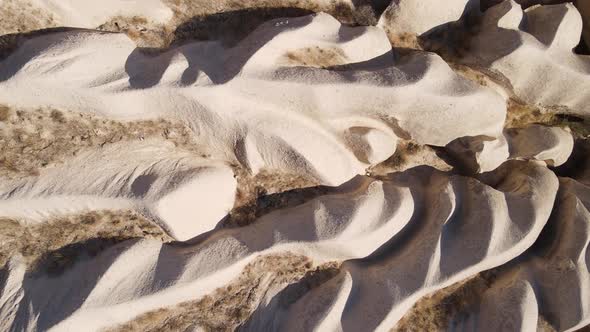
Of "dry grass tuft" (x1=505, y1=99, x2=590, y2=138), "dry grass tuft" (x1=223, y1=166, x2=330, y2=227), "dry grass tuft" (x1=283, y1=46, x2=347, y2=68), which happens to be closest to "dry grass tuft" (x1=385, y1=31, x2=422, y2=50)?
"dry grass tuft" (x1=283, y1=46, x2=347, y2=68)

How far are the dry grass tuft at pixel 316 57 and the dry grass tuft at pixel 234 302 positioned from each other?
546 millimetres

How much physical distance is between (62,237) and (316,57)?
845 mm

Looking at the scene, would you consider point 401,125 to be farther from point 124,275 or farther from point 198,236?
point 124,275

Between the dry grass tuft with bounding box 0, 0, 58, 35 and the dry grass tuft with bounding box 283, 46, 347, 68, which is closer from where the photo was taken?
the dry grass tuft with bounding box 0, 0, 58, 35

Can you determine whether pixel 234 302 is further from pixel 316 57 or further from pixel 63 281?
pixel 316 57

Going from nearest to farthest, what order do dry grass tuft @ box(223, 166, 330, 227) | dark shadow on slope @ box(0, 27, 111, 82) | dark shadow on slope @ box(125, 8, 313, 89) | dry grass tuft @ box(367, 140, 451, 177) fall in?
dark shadow on slope @ box(0, 27, 111, 82), dark shadow on slope @ box(125, 8, 313, 89), dry grass tuft @ box(223, 166, 330, 227), dry grass tuft @ box(367, 140, 451, 177)

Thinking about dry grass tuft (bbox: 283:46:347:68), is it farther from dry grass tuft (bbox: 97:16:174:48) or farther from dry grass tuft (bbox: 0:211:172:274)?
dry grass tuft (bbox: 0:211:172:274)

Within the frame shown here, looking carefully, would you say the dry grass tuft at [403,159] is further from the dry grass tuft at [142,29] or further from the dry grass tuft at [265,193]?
the dry grass tuft at [142,29]

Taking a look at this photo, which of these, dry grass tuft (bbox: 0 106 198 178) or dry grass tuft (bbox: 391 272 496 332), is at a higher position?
dry grass tuft (bbox: 0 106 198 178)

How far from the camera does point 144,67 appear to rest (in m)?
1.15

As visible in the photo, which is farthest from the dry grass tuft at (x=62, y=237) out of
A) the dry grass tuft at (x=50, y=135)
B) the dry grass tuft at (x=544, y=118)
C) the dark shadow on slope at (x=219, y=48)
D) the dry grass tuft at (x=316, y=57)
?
the dry grass tuft at (x=544, y=118)

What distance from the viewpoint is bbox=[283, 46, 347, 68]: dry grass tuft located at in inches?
48.3

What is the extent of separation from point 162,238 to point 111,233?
13 centimetres

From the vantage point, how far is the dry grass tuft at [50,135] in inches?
43.1
